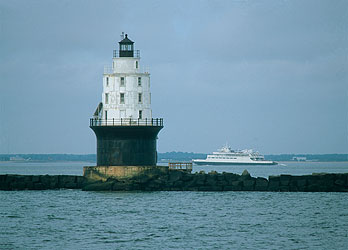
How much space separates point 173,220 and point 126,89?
17055 millimetres

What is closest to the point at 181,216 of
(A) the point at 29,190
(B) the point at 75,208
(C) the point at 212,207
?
(C) the point at 212,207

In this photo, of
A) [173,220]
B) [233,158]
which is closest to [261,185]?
[173,220]

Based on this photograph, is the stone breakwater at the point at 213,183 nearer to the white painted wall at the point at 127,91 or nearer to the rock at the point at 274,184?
the rock at the point at 274,184

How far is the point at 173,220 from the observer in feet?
127

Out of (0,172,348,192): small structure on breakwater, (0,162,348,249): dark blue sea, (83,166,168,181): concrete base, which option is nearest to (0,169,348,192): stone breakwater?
(0,172,348,192): small structure on breakwater

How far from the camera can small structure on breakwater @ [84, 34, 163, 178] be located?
170ft

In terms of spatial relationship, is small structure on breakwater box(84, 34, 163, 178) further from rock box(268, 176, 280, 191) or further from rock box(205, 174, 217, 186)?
rock box(268, 176, 280, 191)

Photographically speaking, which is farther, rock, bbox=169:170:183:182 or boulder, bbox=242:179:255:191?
boulder, bbox=242:179:255:191

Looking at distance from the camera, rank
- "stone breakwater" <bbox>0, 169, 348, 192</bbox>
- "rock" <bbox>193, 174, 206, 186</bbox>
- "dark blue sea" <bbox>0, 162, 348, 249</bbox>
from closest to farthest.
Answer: "dark blue sea" <bbox>0, 162, 348, 249</bbox> → "stone breakwater" <bbox>0, 169, 348, 192</bbox> → "rock" <bbox>193, 174, 206, 186</bbox>

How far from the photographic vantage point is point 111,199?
1860 inches

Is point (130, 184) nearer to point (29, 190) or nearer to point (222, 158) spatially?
point (29, 190)

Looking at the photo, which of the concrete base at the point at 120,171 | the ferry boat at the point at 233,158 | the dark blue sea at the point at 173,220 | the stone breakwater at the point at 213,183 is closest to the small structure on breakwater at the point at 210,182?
the stone breakwater at the point at 213,183

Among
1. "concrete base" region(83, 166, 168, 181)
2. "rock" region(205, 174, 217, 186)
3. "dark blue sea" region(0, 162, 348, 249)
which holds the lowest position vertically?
"dark blue sea" region(0, 162, 348, 249)

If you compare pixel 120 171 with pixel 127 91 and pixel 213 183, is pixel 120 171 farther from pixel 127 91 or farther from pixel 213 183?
pixel 213 183
